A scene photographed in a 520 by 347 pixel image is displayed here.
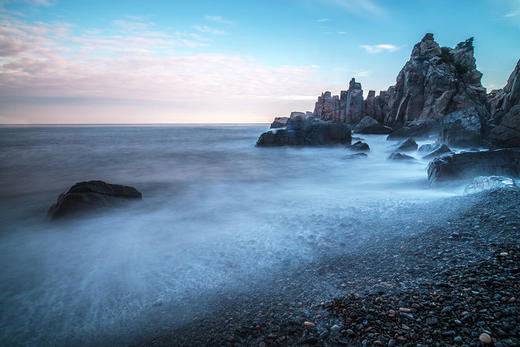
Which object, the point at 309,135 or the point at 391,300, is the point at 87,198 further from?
the point at 309,135

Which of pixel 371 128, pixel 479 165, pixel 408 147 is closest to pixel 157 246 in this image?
pixel 479 165

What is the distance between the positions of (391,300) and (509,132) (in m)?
16.0

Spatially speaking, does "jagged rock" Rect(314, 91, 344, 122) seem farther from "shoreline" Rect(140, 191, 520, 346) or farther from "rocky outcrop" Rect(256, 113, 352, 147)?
"shoreline" Rect(140, 191, 520, 346)

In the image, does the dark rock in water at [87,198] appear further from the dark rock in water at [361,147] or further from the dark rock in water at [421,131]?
the dark rock in water at [421,131]

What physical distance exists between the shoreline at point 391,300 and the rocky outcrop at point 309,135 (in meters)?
23.8

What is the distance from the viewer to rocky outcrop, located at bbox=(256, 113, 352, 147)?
27531mm

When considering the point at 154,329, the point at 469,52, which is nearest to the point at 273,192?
the point at 154,329

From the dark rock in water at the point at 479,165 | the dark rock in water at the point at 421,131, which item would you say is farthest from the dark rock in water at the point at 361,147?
the dark rock in water at the point at 479,165

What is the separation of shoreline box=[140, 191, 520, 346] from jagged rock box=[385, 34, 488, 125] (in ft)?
119

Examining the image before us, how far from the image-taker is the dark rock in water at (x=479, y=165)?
7.68 metres

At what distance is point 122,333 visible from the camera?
3027 millimetres

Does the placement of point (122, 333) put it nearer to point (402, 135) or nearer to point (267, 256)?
point (267, 256)

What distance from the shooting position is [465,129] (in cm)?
1683

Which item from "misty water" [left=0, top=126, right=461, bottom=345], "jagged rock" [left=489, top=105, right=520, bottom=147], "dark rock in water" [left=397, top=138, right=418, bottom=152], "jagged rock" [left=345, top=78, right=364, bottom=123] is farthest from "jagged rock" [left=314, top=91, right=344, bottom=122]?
"misty water" [left=0, top=126, right=461, bottom=345]
